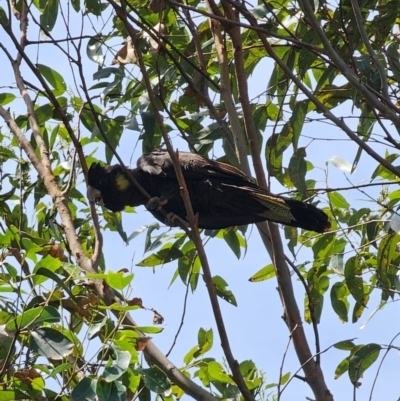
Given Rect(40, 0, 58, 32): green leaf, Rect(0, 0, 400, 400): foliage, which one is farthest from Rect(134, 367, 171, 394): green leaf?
Rect(40, 0, 58, 32): green leaf

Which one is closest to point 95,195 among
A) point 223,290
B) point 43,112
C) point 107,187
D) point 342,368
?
point 107,187

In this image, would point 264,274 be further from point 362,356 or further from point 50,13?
point 50,13

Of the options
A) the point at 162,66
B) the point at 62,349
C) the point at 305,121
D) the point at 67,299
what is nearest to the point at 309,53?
the point at 305,121

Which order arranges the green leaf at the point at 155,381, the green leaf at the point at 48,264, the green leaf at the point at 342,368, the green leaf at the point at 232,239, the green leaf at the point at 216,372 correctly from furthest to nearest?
1. the green leaf at the point at 232,239
2. the green leaf at the point at 342,368
3. the green leaf at the point at 216,372
4. the green leaf at the point at 155,381
5. the green leaf at the point at 48,264

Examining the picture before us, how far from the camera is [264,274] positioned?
378 centimetres

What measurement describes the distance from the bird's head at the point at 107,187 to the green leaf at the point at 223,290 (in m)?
0.82

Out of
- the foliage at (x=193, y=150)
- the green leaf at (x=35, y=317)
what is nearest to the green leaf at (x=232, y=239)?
the foliage at (x=193, y=150)

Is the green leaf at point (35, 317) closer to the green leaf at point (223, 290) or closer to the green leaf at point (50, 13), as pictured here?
the green leaf at point (223, 290)

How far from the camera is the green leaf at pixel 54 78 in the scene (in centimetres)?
375

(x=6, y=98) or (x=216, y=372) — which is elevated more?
(x=6, y=98)

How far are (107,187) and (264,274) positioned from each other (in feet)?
3.49

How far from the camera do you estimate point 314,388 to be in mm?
2734

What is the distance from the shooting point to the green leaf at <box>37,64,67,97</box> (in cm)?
375

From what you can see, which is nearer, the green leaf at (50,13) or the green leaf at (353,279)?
the green leaf at (353,279)
